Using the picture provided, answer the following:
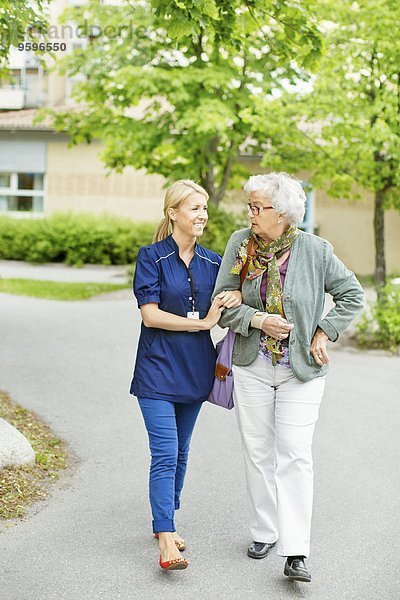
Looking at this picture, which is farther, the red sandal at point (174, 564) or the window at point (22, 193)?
the window at point (22, 193)

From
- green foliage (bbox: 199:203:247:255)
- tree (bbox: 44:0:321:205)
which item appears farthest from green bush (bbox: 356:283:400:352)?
green foliage (bbox: 199:203:247:255)

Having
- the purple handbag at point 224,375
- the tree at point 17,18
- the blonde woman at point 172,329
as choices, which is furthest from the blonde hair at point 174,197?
the tree at point 17,18

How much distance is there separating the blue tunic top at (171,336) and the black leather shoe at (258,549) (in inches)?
31.6

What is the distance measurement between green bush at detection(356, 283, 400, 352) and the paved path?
1.54m

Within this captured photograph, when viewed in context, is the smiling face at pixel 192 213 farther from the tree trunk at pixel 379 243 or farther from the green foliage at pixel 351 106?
the tree trunk at pixel 379 243

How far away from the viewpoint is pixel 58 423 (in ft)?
25.8

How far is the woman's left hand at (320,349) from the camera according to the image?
4.54 m

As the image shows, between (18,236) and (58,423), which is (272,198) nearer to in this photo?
(58,423)

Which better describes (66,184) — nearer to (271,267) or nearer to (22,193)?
(22,193)

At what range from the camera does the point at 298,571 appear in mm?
4430

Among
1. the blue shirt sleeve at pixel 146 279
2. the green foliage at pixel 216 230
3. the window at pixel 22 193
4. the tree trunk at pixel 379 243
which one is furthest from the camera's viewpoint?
the window at pixel 22 193

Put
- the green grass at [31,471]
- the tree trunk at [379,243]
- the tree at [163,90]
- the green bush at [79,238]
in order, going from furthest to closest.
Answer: the green bush at [79,238] → the tree at [163,90] → the tree trunk at [379,243] → the green grass at [31,471]

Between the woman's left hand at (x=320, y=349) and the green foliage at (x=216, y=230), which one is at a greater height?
the woman's left hand at (x=320, y=349)

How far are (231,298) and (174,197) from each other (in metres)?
0.58
